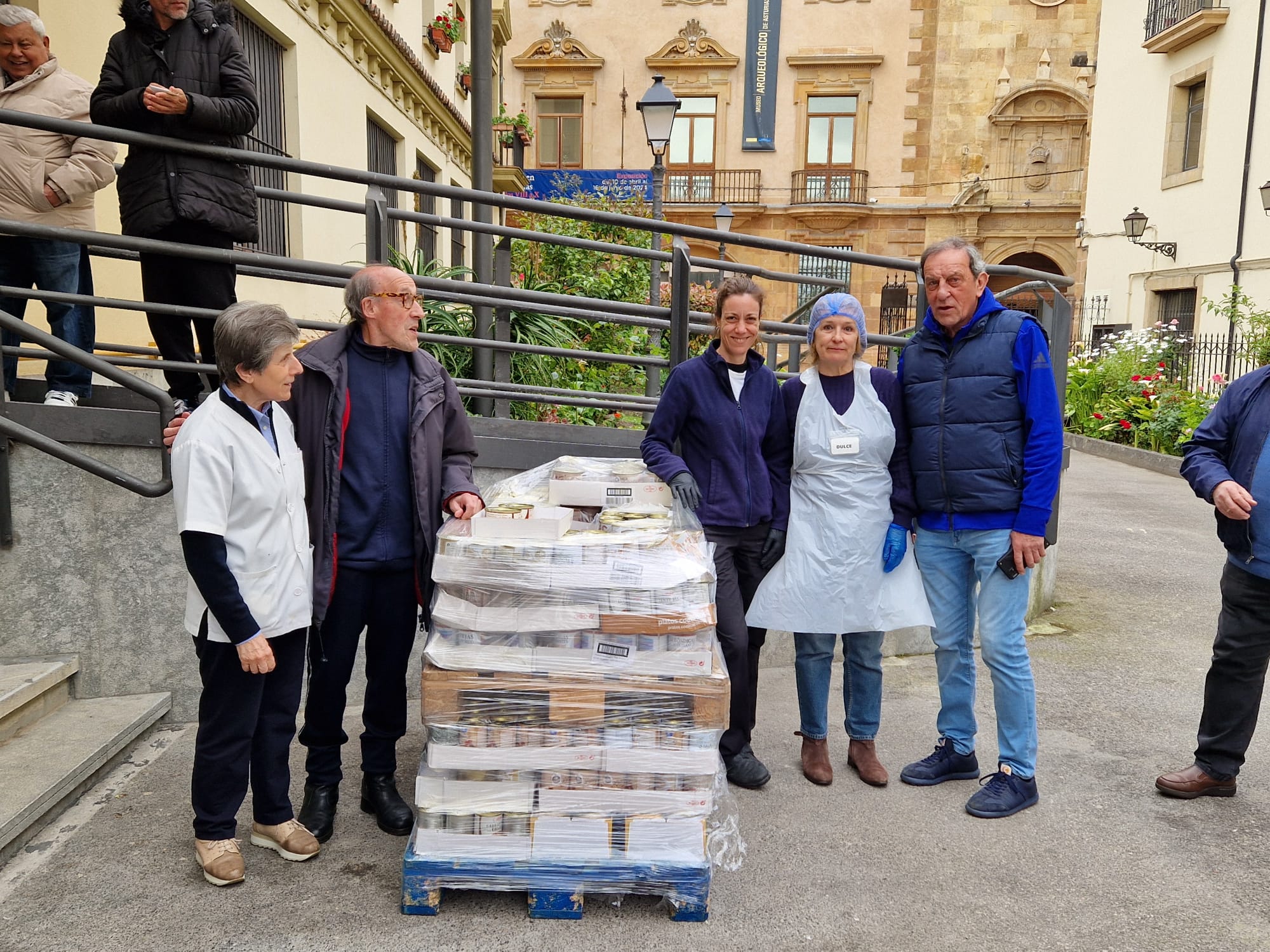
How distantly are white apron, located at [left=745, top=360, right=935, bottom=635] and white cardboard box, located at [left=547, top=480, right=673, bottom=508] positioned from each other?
60 centimetres

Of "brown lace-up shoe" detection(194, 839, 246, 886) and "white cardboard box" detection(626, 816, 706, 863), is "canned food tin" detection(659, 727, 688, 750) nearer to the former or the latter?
"white cardboard box" detection(626, 816, 706, 863)

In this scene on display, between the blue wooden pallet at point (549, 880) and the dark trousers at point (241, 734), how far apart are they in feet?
1.90

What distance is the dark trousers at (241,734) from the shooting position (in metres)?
2.75

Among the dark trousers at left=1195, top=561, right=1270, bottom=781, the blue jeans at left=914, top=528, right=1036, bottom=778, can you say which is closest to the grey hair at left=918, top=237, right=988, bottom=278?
the blue jeans at left=914, top=528, right=1036, bottom=778

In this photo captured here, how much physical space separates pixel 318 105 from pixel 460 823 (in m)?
8.13

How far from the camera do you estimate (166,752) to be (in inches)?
147

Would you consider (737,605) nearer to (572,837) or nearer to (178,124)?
(572,837)

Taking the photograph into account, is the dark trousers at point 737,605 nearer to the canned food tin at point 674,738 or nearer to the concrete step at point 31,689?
the canned food tin at point 674,738

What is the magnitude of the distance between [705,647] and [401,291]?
139 centimetres

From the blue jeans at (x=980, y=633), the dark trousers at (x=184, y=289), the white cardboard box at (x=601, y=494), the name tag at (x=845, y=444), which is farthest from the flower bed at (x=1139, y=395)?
the dark trousers at (x=184, y=289)

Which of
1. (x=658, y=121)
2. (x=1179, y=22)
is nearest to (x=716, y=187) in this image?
(x=1179, y=22)

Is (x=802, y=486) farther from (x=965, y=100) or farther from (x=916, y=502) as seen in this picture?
(x=965, y=100)

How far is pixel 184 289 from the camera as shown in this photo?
4.07 metres

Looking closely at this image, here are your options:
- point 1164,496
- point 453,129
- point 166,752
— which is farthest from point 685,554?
point 453,129
